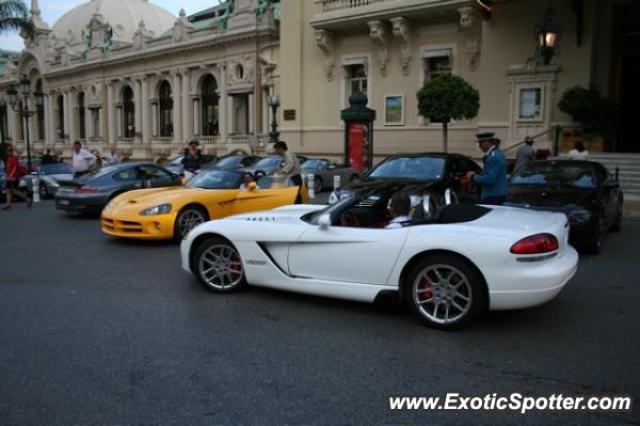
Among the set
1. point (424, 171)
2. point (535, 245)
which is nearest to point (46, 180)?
point (424, 171)

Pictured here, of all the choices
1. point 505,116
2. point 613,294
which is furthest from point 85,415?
point 505,116

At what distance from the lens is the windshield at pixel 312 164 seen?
2002 centimetres

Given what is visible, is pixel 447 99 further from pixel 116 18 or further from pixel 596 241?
pixel 116 18

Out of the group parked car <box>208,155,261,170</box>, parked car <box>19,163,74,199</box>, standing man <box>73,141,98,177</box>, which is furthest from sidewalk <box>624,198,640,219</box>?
parked car <box>19,163,74,199</box>

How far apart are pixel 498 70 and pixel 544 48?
3.31 m

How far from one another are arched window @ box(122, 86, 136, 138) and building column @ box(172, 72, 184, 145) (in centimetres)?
801

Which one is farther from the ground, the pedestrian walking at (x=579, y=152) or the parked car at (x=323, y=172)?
the pedestrian walking at (x=579, y=152)

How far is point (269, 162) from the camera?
2005 centimetres

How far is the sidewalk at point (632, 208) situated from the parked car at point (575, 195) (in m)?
2.16

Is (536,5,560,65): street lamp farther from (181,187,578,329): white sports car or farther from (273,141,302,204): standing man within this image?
(181,187,578,329): white sports car

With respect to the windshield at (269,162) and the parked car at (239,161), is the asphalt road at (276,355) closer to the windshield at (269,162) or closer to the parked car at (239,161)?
the windshield at (269,162)

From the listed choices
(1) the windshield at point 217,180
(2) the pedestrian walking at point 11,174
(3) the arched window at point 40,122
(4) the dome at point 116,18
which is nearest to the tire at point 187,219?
(1) the windshield at point 217,180

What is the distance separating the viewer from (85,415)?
3330 millimetres

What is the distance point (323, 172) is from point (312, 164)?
0.76 meters
